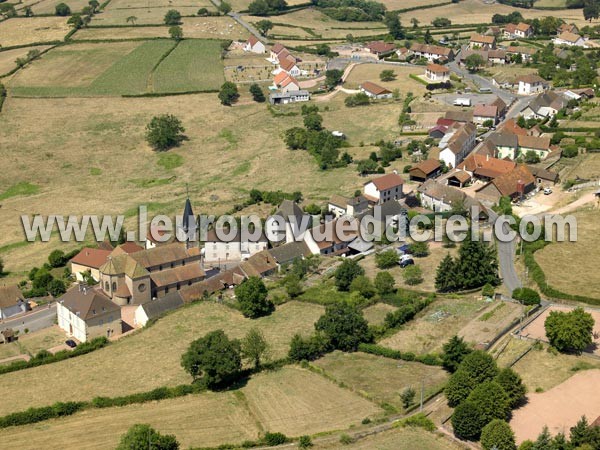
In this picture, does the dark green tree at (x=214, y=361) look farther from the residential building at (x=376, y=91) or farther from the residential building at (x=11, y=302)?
the residential building at (x=376, y=91)

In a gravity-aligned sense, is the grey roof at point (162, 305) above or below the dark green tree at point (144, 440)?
below

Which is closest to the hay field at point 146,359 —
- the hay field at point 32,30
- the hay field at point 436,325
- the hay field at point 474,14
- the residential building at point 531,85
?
the hay field at point 436,325

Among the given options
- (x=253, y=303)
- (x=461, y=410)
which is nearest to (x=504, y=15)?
(x=253, y=303)

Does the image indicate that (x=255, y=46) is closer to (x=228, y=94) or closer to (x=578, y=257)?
(x=228, y=94)

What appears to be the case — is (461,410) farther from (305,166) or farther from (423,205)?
(305,166)

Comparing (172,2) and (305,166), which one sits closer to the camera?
(305,166)

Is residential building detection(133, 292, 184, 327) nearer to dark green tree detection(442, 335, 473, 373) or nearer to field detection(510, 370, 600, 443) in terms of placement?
dark green tree detection(442, 335, 473, 373)

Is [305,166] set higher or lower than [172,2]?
lower
